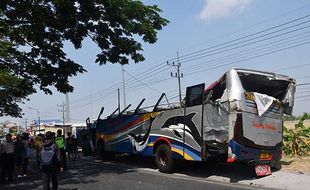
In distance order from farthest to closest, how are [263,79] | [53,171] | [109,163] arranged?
[109,163]
[263,79]
[53,171]

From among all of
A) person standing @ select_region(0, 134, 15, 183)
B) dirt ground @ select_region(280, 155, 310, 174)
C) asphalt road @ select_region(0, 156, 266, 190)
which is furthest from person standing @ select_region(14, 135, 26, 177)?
dirt ground @ select_region(280, 155, 310, 174)

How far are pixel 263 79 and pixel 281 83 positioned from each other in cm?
75

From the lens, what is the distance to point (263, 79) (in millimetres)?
14898

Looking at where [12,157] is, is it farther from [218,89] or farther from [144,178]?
[218,89]

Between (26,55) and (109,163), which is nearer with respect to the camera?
(26,55)

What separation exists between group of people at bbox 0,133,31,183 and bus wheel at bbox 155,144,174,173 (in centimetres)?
530

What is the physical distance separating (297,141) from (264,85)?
13.5 ft

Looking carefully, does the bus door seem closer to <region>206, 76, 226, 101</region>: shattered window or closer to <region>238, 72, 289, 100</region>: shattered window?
<region>206, 76, 226, 101</region>: shattered window

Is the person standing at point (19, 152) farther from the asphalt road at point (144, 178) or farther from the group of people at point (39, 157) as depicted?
the asphalt road at point (144, 178)

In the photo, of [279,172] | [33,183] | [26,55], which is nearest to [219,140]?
[279,172]

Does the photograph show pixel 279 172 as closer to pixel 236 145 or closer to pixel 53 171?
pixel 236 145

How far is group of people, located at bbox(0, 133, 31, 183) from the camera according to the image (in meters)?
17.3

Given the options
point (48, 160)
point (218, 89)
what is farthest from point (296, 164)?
point (48, 160)

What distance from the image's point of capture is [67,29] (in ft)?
55.4
